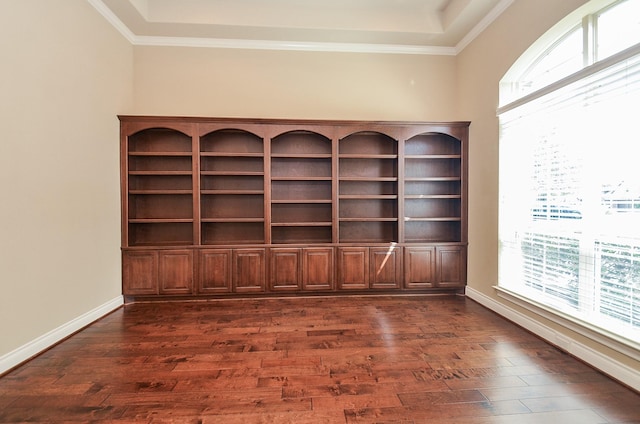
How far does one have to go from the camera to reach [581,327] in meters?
2.29

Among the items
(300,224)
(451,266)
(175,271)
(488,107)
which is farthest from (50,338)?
(488,107)

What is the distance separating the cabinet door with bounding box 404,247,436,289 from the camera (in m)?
3.88

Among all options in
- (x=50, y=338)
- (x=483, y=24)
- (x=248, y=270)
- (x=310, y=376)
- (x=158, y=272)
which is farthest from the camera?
(x=248, y=270)

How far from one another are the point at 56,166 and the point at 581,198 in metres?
4.46

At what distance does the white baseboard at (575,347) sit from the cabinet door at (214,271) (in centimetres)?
319

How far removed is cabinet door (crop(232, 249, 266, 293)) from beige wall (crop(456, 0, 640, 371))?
2734mm

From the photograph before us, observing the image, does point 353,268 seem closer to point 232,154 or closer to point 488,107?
point 232,154

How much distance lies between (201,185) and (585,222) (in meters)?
4.02

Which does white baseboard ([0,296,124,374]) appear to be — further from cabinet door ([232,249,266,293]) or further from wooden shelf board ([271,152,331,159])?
wooden shelf board ([271,152,331,159])

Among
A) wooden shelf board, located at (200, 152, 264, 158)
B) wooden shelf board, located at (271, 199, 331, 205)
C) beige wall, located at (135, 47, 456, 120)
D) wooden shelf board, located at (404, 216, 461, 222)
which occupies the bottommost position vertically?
wooden shelf board, located at (404, 216, 461, 222)

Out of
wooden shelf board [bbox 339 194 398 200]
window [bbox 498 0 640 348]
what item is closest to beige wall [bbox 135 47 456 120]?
wooden shelf board [bbox 339 194 398 200]

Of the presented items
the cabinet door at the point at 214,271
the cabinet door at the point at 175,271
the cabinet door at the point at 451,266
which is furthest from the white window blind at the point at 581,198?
the cabinet door at the point at 175,271

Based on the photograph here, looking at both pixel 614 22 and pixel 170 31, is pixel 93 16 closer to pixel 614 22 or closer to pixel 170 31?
pixel 170 31

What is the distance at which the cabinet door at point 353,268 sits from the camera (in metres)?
3.83
